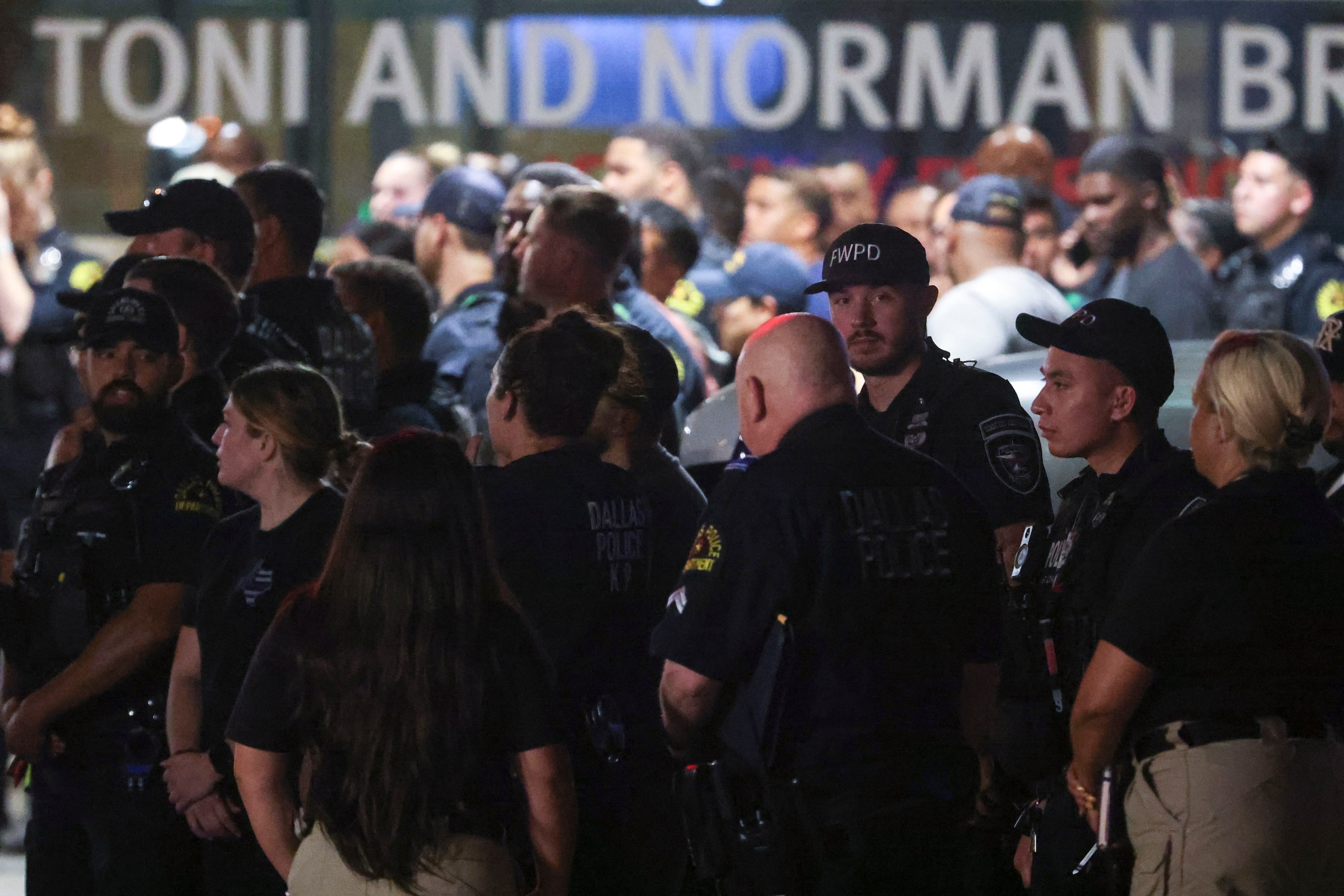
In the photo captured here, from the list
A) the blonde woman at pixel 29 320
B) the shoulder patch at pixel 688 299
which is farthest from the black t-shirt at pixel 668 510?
the blonde woman at pixel 29 320

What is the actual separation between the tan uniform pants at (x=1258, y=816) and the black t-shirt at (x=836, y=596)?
18.1 inches

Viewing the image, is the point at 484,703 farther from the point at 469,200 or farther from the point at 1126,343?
Answer: the point at 469,200

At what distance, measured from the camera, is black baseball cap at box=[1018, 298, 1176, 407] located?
424 cm

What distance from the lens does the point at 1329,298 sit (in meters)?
8.70

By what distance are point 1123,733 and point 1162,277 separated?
5.40 meters

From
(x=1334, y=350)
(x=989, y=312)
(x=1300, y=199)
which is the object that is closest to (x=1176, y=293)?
(x=1300, y=199)

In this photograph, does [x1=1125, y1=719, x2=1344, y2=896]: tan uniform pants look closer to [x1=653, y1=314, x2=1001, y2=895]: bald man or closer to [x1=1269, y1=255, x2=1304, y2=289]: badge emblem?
[x1=653, y1=314, x2=1001, y2=895]: bald man

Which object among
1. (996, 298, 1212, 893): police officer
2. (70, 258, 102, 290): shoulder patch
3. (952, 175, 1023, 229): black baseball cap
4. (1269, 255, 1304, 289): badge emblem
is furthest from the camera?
(70, 258, 102, 290): shoulder patch

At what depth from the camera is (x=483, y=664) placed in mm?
3205

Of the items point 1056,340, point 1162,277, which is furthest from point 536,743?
point 1162,277

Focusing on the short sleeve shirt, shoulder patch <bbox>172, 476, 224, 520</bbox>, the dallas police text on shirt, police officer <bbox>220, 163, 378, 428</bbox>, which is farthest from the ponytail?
the short sleeve shirt

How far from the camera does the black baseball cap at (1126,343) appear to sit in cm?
424

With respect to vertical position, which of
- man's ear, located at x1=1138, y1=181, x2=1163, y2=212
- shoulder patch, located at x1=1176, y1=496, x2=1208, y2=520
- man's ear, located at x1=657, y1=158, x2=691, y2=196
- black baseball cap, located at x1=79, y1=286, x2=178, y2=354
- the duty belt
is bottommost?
the duty belt

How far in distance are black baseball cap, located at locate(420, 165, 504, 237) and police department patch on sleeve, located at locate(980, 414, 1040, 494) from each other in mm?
3516
